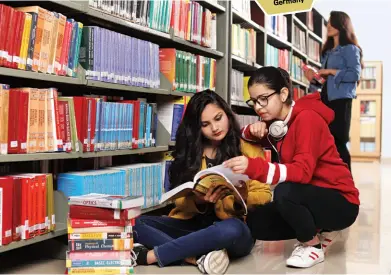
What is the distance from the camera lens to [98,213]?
6.50 ft

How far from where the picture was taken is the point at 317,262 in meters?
2.27

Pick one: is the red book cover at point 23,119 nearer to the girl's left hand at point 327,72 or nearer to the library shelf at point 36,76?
the library shelf at point 36,76

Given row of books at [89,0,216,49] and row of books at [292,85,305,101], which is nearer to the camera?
row of books at [89,0,216,49]

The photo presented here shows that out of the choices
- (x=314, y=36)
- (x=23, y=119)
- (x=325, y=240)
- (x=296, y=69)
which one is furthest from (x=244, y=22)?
(x=23, y=119)

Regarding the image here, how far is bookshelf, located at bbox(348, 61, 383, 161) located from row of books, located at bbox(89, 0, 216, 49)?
6508 mm

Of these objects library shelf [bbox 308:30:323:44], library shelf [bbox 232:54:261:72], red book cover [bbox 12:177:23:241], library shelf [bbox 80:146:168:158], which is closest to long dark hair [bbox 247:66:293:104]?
library shelf [bbox 80:146:168:158]

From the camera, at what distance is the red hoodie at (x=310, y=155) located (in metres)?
2.09

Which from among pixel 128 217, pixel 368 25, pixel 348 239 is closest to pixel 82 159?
pixel 128 217

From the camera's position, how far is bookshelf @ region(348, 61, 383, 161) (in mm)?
9586

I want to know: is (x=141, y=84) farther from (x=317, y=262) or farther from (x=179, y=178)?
(x=317, y=262)

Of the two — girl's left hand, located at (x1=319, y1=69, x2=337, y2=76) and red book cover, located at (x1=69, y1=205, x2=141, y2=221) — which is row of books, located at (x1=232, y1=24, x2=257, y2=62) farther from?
red book cover, located at (x1=69, y1=205, x2=141, y2=221)

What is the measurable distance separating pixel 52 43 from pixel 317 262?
147cm

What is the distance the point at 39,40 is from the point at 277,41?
3842 millimetres

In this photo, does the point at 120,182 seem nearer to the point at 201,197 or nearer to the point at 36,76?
the point at 201,197
